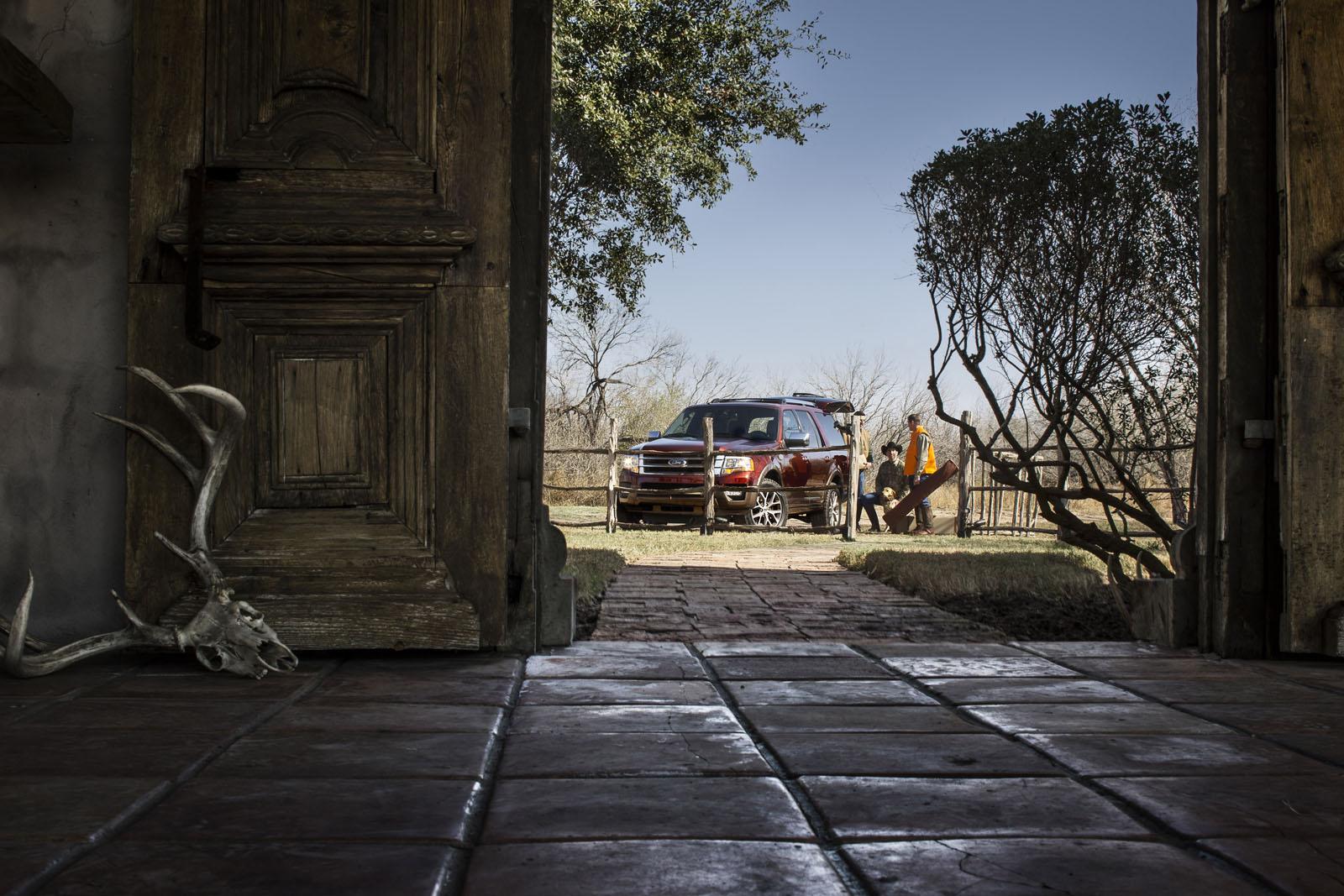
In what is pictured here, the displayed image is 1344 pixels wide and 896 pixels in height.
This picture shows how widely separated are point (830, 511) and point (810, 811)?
42.0 ft

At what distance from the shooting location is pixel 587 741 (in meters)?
2.47

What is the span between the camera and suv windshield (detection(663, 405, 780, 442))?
14.4m

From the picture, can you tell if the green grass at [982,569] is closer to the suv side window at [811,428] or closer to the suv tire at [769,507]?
the suv tire at [769,507]

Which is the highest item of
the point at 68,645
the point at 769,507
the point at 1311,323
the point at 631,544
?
the point at 1311,323

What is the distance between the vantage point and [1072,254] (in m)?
5.84

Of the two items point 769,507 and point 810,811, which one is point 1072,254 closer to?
point 810,811

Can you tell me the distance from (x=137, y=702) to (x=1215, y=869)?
2410 millimetres

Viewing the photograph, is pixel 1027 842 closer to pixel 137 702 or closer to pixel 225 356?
pixel 137 702

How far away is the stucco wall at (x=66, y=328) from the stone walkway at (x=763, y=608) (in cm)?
187

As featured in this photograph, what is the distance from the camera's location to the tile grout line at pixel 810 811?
1596mm

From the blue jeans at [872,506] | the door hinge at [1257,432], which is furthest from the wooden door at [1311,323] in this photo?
the blue jeans at [872,506]

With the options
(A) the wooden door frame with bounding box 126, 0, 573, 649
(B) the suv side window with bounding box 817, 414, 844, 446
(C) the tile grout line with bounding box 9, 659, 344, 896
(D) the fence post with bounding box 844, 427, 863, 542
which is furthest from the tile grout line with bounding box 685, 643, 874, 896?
(B) the suv side window with bounding box 817, 414, 844, 446

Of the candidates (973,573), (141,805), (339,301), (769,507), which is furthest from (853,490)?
(141,805)

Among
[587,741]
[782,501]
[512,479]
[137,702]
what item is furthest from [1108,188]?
[782,501]
